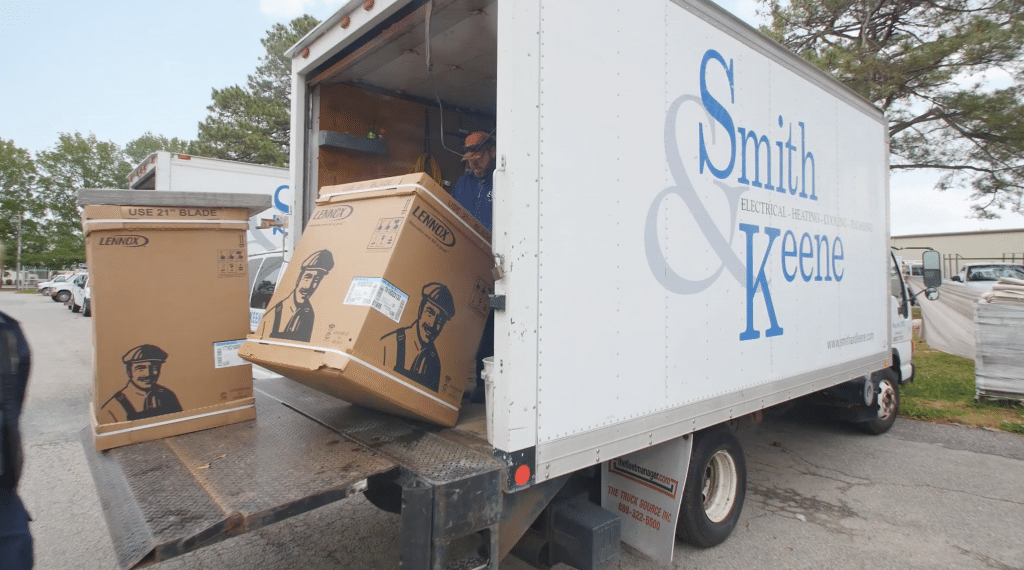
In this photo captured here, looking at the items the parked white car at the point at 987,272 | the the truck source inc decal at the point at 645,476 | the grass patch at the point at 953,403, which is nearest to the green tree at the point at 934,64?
the parked white car at the point at 987,272

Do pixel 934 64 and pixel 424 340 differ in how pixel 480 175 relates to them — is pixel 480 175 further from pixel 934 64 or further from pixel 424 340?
pixel 934 64

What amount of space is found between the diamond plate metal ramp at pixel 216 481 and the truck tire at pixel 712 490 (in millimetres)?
1882

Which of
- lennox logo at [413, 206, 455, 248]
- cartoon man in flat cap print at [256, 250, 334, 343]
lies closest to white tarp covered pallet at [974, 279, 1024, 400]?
lennox logo at [413, 206, 455, 248]

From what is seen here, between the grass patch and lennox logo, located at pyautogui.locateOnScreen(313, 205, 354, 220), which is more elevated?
lennox logo, located at pyautogui.locateOnScreen(313, 205, 354, 220)

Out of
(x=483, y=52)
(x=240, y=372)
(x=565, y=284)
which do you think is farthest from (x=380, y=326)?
(x=483, y=52)

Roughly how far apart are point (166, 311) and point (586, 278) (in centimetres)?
193

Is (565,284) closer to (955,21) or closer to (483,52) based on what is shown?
(483,52)

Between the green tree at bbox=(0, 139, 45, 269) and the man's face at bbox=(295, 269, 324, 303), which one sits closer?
the man's face at bbox=(295, 269, 324, 303)

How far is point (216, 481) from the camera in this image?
6.86 ft

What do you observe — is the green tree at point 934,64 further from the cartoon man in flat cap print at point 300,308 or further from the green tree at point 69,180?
the green tree at point 69,180

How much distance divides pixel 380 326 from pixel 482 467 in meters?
0.70

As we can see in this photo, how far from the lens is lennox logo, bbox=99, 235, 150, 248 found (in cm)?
246

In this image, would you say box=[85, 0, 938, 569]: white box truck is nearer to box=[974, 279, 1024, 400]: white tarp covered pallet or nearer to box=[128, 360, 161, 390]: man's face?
box=[128, 360, 161, 390]: man's face

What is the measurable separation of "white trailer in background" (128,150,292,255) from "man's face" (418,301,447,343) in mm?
5468
